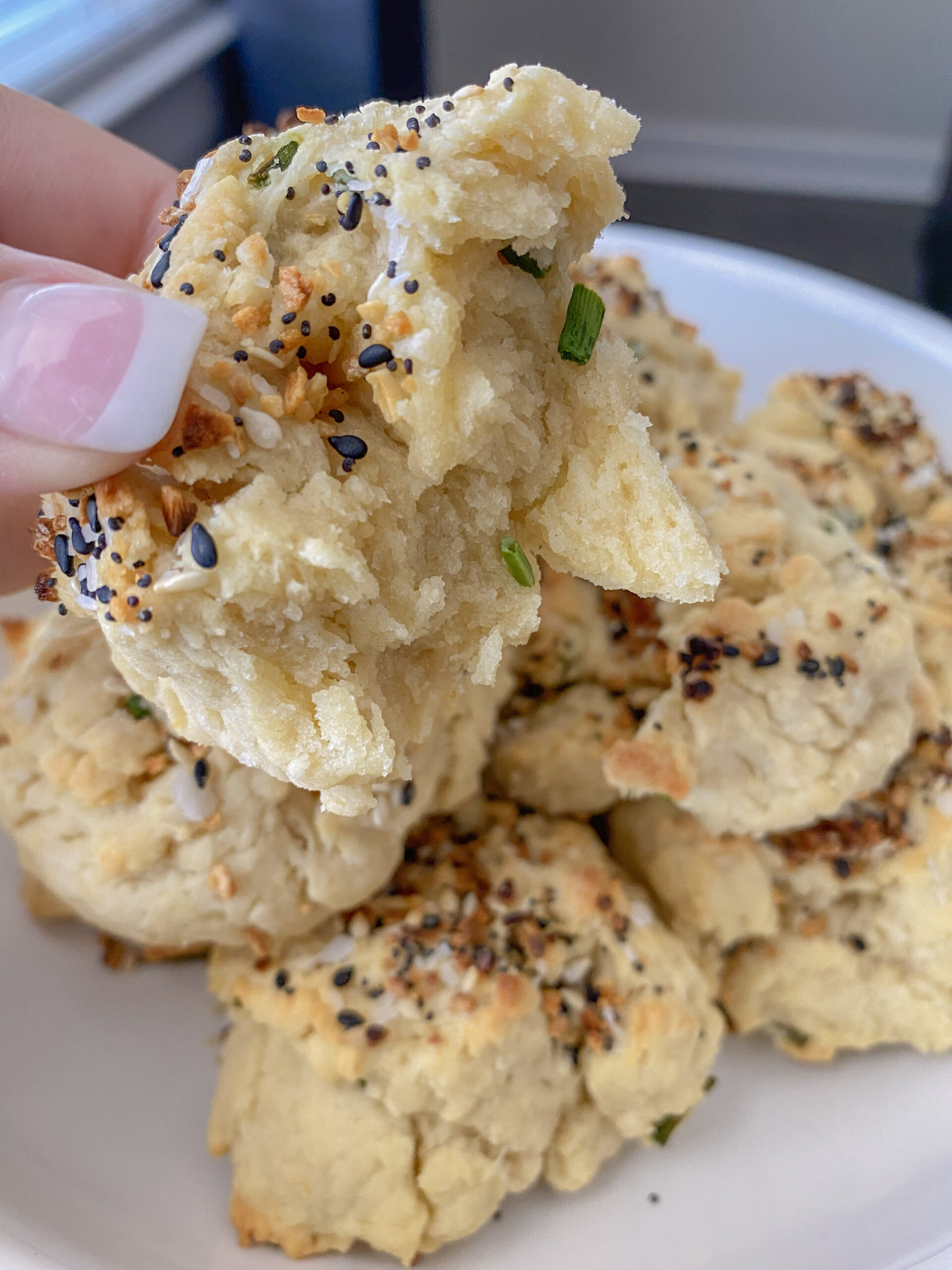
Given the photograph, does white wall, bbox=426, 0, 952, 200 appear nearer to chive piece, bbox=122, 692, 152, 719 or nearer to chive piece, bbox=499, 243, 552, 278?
chive piece, bbox=122, 692, 152, 719

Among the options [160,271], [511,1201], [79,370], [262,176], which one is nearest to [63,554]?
[79,370]

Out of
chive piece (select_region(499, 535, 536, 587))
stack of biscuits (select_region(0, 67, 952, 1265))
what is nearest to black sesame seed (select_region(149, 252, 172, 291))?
stack of biscuits (select_region(0, 67, 952, 1265))

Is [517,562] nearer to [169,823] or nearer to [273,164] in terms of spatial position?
[273,164]

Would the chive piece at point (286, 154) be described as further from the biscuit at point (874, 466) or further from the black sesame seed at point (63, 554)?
the biscuit at point (874, 466)

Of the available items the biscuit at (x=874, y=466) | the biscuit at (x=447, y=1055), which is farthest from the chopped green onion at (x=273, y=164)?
the biscuit at (x=874, y=466)

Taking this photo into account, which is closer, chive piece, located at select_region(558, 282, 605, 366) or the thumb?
the thumb

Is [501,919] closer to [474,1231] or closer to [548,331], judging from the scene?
[474,1231]
